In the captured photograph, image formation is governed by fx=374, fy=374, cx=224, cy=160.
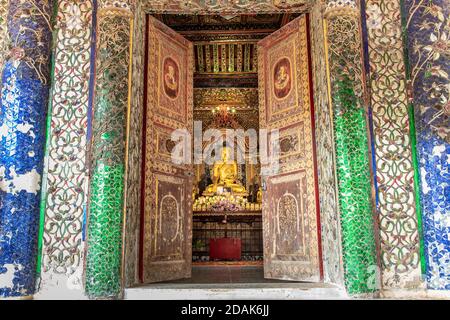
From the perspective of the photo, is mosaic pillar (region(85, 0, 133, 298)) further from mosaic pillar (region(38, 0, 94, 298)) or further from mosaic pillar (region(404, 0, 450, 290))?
mosaic pillar (region(404, 0, 450, 290))

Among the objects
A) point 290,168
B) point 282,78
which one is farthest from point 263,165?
point 282,78

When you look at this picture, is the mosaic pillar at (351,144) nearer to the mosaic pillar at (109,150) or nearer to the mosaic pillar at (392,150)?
the mosaic pillar at (392,150)

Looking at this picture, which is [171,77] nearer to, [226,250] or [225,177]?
[226,250]

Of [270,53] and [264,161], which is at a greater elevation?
[270,53]

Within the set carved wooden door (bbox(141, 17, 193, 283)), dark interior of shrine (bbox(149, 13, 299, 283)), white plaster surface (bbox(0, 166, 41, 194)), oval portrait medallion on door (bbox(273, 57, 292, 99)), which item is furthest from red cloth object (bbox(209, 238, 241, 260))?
white plaster surface (bbox(0, 166, 41, 194))

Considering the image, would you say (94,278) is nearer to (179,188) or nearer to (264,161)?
(179,188)

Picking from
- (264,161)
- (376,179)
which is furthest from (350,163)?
(264,161)

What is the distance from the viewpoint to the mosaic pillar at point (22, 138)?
3.47 m

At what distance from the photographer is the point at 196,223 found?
9.22 m

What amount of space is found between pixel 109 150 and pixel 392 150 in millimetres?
2890

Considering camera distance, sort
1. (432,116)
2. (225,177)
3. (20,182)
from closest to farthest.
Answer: (20,182), (432,116), (225,177)

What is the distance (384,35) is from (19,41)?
12.6 ft

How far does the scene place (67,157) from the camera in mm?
3836

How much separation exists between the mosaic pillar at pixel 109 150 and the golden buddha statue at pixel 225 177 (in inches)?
233
